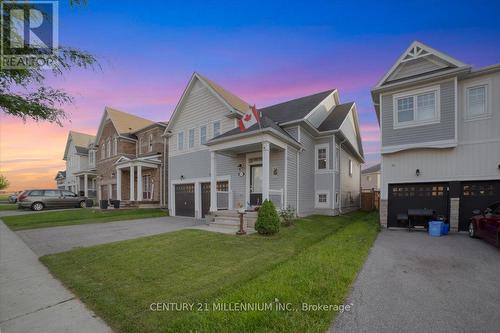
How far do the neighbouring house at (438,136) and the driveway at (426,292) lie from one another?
11.6 feet

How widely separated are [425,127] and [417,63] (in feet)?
10.1

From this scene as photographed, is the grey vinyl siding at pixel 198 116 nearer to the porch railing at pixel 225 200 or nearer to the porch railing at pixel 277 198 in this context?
the porch railing at pixel 225 200

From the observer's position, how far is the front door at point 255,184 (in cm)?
1296

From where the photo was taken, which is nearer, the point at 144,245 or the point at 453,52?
the point at 144,245

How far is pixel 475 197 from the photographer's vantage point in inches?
377

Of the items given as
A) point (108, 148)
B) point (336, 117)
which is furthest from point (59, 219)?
point (336, 117)

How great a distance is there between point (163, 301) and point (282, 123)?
11.2 metres

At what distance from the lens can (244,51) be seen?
13219mm

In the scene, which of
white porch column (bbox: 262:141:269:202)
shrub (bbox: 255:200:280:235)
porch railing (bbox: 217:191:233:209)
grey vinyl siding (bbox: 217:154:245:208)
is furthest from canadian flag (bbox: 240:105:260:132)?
shrub (bbox: 255:200:280:235)

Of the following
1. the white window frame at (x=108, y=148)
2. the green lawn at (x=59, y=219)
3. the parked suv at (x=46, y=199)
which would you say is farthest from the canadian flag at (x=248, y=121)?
the white window frame at (x=108, y=148)

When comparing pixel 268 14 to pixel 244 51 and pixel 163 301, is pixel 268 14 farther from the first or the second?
pixel 163 301

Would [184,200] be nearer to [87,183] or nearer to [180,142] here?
[180,142]

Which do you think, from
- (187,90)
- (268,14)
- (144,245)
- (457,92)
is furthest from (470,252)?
(187,90)

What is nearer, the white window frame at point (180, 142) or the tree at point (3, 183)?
the white window frame at point (180, 142)
